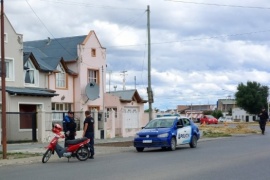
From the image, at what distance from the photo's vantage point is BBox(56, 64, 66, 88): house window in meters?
38.6

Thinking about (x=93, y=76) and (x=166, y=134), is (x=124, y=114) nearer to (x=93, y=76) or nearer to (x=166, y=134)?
(x=93, y=76)

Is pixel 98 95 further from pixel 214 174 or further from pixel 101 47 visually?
pixel 214 174

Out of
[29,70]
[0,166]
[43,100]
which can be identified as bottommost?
[0,166]

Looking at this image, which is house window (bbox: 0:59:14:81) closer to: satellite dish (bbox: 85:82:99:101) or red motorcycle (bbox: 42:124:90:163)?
satellite dish (bbox: 85:82:99:101)

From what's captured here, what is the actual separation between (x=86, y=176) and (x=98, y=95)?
2770 cm

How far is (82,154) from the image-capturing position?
18.9 m

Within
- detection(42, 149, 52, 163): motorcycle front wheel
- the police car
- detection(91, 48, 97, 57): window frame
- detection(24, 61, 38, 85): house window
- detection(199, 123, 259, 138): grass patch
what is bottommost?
detection(199, 123, 259, 138): grass patch

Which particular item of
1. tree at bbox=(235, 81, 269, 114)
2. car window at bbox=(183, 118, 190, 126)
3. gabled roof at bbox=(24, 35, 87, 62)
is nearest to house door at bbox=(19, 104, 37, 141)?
gabled roof at bbox=(24, 35, 87, 62)

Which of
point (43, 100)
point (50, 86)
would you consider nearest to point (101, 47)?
point (50, 86)

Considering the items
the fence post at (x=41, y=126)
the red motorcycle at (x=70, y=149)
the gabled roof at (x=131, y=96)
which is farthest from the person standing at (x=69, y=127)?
the gabled roof at (x=131, y=96)

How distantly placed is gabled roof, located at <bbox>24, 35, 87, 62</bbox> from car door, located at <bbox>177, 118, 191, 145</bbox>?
17.5m

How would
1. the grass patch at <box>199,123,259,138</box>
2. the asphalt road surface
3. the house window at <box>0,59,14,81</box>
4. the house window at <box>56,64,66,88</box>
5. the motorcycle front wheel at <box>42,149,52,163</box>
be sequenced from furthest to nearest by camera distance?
1. the house window at <box>56,64,66,88</box>
2. the grass patch at <box>199,123,259,138</box>
3. the house window at <box>0,59,14,81</box>
4. the motorcycle front wheel at <box>42,149,52,163</box>
5. the asphalt road surface

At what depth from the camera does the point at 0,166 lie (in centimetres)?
1792

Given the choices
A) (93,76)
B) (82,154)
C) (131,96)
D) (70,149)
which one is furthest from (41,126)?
(131,96)
